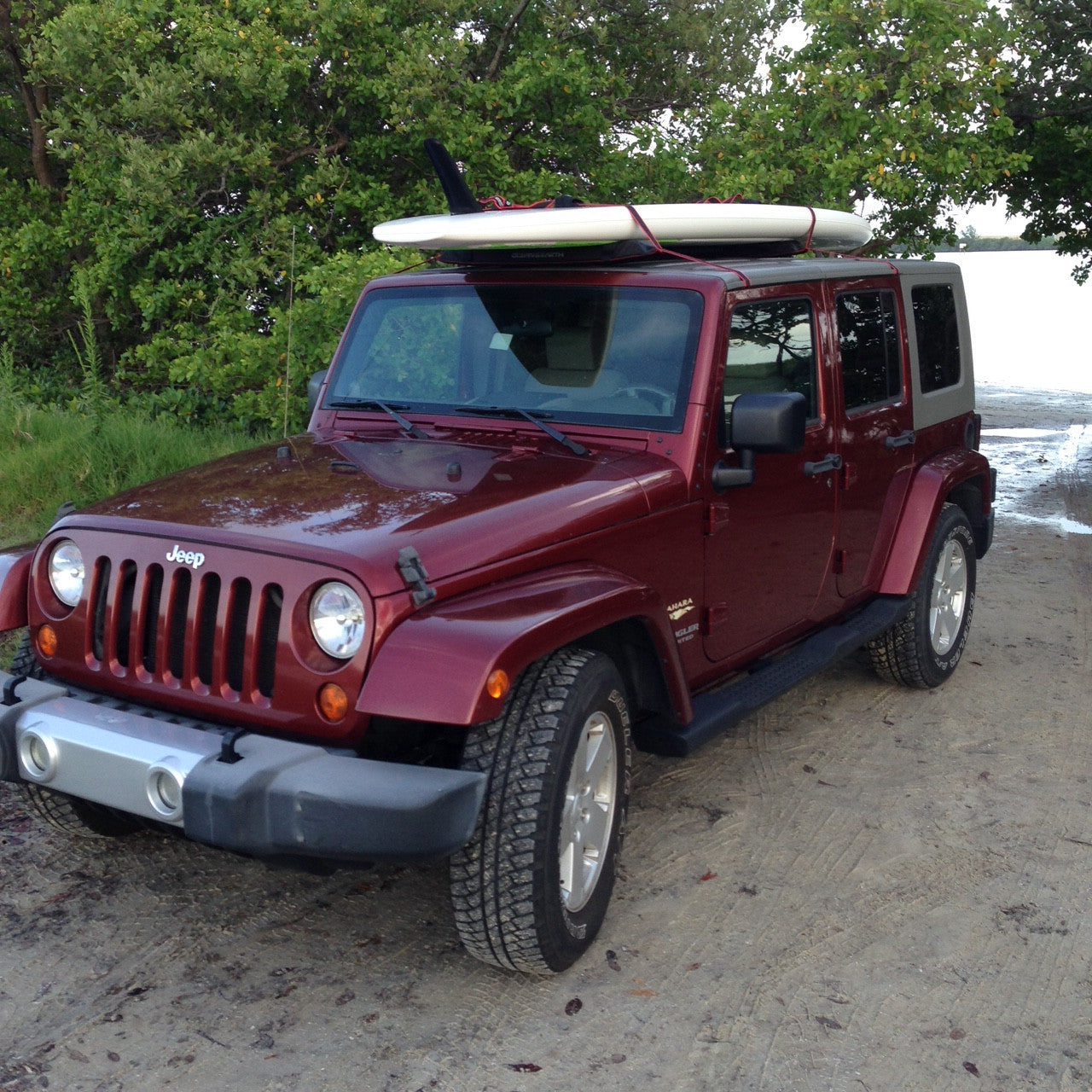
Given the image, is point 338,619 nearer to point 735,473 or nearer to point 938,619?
point 735,473

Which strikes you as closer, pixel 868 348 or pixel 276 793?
pixel 276 793

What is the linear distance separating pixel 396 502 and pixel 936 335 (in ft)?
11.3

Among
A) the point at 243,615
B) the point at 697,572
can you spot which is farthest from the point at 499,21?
the point at 243,615

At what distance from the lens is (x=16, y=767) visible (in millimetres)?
3248

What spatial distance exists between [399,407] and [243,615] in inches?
56.6

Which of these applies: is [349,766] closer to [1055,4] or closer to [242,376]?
[242,376]

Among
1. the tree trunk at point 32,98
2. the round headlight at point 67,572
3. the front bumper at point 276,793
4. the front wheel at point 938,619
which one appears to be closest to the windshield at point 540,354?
the round headlight at point 67,572

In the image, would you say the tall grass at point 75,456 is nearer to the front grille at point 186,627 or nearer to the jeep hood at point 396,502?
the jeep hood at point 396,502

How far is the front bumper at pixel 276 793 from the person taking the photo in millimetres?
2861

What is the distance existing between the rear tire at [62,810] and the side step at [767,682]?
1610 millimetres

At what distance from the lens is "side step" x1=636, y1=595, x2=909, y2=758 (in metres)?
3.90

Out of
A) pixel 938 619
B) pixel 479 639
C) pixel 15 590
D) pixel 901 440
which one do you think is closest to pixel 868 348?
pixel 901 440

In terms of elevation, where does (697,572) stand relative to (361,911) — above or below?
above

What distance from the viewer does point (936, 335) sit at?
5.97 m
